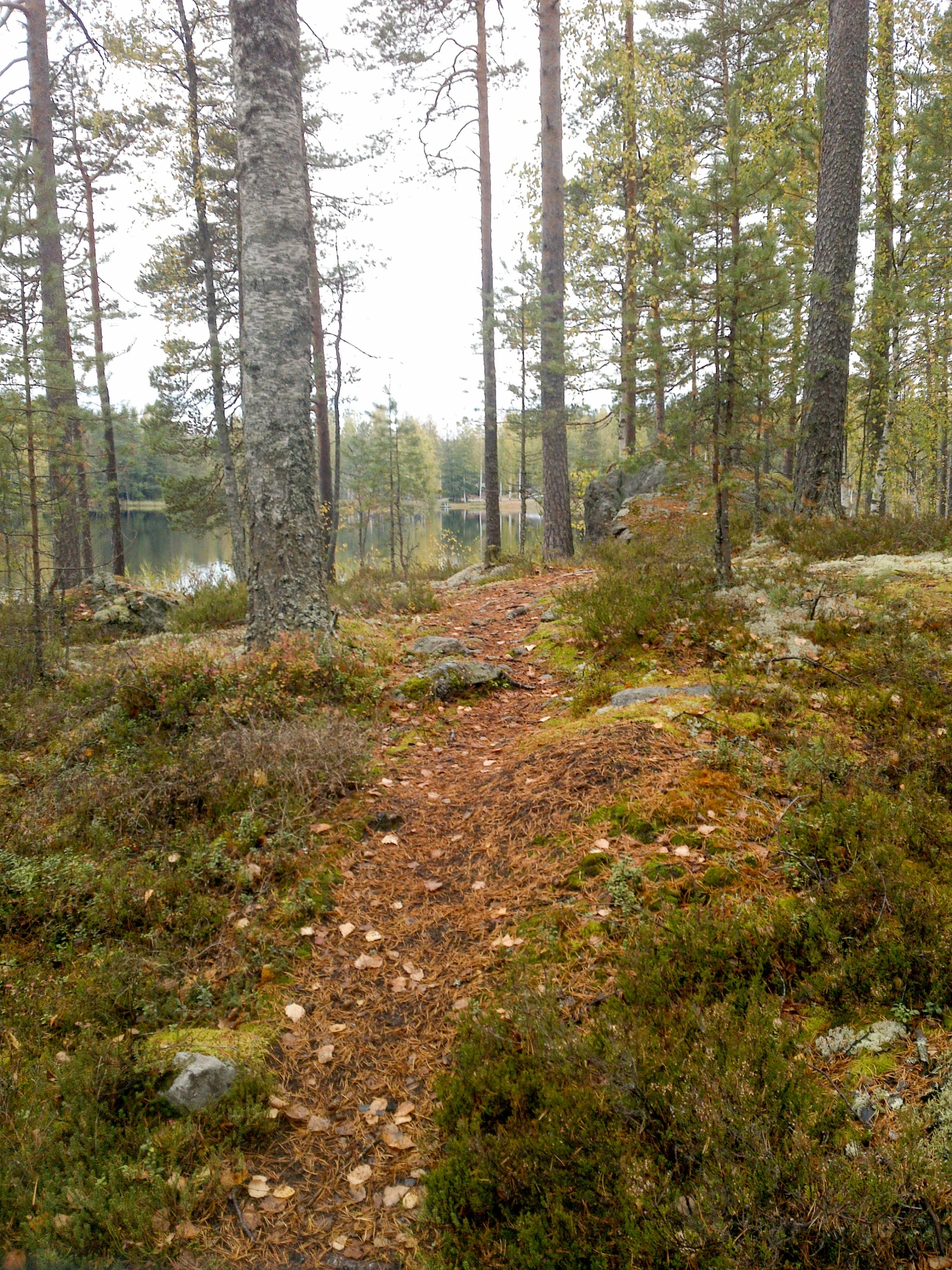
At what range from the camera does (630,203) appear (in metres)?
15.9

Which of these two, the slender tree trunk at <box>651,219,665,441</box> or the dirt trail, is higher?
the slender tree trunk at <box>651,219,665,441</box>

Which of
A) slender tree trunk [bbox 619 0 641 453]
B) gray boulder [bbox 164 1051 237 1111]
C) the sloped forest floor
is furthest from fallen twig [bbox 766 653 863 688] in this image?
slender tree trunk [bbox 619 0 641 453]

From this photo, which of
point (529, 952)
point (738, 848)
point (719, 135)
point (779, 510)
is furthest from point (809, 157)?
point (529, 952)

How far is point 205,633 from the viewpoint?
9859mm

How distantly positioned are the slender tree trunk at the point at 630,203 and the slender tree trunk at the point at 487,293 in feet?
9.71

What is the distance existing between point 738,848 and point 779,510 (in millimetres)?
9087

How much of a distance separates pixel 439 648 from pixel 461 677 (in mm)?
951

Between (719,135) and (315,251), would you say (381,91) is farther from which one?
(719,135)

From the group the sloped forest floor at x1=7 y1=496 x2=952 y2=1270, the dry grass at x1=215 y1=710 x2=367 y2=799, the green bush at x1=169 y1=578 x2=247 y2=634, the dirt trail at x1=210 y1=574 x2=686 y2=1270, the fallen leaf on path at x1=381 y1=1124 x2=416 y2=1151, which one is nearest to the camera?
the sloped forest floor at x1=7 y1=496 x2=952 y2=1270

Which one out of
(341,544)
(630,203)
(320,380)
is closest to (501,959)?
(320,380)

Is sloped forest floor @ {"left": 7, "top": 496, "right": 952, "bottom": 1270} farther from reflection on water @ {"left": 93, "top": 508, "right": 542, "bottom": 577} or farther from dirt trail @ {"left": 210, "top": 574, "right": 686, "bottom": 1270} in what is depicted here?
reflection on water @ {"left": 93, "top": 508, "right": 542, "bottom": 577}

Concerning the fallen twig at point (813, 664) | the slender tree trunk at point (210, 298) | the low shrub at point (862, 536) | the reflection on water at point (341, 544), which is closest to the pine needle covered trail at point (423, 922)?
the fallen twig at point (813, 664)

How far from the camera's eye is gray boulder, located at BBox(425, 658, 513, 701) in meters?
6.39

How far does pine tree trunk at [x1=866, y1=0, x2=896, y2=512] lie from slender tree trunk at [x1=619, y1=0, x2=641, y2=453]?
4.28 m
